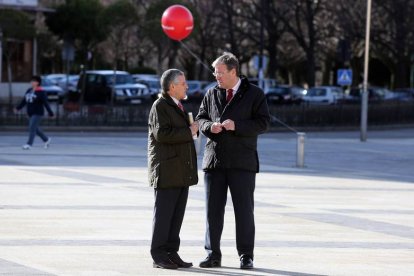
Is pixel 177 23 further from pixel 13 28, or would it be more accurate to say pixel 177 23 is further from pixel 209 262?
pixel 13 28

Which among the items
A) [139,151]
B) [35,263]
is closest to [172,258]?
[35,263]

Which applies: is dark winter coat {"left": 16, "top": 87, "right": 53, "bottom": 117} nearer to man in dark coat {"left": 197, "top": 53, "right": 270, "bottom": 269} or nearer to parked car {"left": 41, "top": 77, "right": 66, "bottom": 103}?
man in dark coat {"left": 197, "top": 53, "right": 270, "bottom": 269}

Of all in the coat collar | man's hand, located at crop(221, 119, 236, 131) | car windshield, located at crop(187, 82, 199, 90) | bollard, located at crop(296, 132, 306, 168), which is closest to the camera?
man's hand, located at crop(221, 119, 236, 131)

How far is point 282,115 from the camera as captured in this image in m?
38.9

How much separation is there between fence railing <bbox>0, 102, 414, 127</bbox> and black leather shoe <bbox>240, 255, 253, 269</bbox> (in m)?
20.5

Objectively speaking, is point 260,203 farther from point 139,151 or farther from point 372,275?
point 139,151

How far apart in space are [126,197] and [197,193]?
1271mm

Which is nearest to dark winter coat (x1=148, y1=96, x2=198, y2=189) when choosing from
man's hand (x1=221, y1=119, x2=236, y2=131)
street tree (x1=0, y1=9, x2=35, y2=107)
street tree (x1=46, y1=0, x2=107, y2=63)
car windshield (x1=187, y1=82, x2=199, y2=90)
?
man's hand (x1=221, y1=119, x2=236, y2=131)

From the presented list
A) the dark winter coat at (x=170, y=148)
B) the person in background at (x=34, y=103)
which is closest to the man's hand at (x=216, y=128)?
the dark winter coat at (x=170, y=148)

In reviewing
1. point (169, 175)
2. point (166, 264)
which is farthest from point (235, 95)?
point (166, 264)

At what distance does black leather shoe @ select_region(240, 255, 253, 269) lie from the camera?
1016 cm

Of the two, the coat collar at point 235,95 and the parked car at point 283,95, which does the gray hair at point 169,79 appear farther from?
the parked car at point 283,95

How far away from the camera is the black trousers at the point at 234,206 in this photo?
33.8ft

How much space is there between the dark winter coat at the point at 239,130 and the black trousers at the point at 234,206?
0.10m
